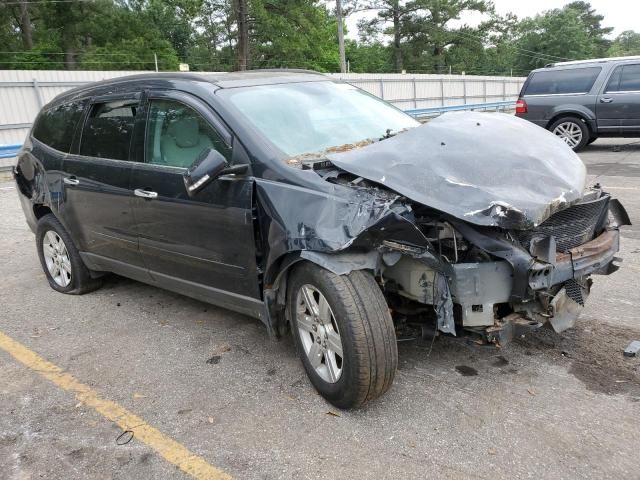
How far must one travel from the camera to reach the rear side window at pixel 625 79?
439 inches

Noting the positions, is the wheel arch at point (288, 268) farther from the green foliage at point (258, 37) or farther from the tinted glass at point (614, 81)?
the green foliage at point (258, 37)

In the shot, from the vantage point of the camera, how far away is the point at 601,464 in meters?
2.57


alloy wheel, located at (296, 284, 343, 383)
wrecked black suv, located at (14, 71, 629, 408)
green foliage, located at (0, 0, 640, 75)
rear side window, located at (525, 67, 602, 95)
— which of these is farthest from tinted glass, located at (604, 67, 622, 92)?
green foliage, located at (0, 0, 640, 75)

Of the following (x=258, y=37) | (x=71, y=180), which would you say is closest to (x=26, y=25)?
(x=258, y=37)

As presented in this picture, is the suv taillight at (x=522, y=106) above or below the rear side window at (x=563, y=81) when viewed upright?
below

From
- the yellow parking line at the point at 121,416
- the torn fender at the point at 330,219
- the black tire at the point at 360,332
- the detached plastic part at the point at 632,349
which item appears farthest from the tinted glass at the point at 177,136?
the detached plastic part at the point at 632,349

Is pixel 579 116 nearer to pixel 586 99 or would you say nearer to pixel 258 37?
pixel 586 99

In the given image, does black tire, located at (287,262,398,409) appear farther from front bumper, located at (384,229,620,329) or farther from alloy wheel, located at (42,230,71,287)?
alloy wheel, located at (42,230,71,287)

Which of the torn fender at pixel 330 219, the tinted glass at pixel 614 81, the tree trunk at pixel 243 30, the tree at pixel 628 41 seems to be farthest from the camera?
the tree at pixel 628 41

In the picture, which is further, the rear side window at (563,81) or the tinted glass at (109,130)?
the rear side window at (563,81)

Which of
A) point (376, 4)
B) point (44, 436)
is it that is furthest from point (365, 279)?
point (376, 4)

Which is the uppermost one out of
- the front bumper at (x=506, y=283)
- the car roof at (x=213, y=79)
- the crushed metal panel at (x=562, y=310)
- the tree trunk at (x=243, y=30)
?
the tree trunk at (x=243, y=30)

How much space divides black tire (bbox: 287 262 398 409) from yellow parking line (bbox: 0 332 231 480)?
78 centimetres

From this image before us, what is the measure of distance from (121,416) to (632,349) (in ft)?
10.1
